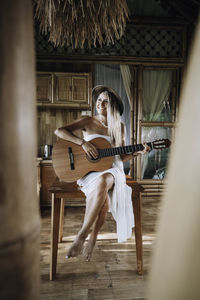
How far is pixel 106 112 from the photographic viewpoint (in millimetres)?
1575

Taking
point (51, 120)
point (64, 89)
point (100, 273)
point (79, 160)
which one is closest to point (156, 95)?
point (64, 89)

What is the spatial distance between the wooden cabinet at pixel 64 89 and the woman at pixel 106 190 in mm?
1422

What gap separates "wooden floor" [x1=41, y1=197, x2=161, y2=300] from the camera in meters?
1.07

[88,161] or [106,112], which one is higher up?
[106,112]

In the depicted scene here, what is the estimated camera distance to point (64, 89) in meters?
2.86

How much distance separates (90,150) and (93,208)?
1.25 ft

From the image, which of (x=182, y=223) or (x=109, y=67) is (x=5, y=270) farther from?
(x=109, y=67)

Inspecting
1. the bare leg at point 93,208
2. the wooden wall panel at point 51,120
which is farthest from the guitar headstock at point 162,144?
the wooden wall panel at point 51,120

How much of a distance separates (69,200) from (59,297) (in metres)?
1.61

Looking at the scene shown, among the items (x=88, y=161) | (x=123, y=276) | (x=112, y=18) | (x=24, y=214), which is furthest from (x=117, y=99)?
(x=24, y=214)

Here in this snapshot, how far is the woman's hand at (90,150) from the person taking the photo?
1320 millimetres

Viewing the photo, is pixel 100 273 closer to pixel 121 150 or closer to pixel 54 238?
pixel 54 238

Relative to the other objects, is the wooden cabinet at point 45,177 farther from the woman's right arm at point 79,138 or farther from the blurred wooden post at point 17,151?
the blurred wooden post at point 17,151

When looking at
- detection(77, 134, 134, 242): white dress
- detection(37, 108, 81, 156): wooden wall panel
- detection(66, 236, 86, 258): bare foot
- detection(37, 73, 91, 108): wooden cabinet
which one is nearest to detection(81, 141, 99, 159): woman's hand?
detection(77, 134, 134, 242): white dress
